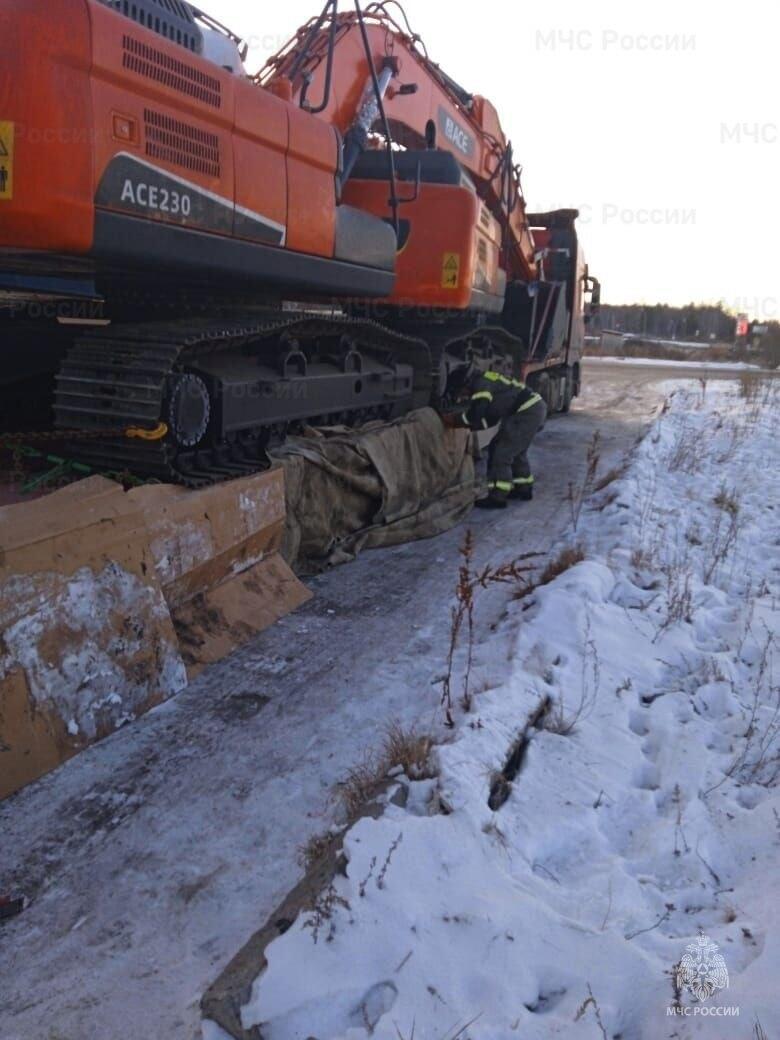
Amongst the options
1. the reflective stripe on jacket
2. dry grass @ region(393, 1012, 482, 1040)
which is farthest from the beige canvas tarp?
dry grass @ region(393, 1012, 482, 1040)

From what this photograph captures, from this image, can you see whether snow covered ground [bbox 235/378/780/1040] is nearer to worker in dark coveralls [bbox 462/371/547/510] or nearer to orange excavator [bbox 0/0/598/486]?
orange excavator [bbox 0/0/598/486]

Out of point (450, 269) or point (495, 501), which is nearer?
point (450, 269)

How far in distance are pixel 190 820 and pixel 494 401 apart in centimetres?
548

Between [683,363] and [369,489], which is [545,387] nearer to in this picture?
[369,489]

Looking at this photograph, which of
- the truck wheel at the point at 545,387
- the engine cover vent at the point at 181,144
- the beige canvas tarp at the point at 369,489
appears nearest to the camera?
the engine cover vent at the point at 181,144

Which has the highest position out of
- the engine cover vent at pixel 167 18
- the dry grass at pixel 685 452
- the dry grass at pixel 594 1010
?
the engine cover vent at pixel 167 18

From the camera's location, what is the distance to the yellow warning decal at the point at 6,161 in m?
3.20

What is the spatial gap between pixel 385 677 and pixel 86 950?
6.39 ft

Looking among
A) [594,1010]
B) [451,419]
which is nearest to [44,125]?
[594,1010]

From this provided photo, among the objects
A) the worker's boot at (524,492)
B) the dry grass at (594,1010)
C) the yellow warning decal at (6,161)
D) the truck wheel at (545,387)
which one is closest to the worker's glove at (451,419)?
the worker's boot at (524,492)

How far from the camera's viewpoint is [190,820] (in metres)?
2.95

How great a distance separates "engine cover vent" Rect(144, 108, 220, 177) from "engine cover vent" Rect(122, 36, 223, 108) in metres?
0.15

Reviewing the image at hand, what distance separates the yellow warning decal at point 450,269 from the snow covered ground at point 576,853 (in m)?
3.05

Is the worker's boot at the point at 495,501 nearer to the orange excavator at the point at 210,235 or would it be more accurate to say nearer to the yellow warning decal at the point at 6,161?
the orange excavator at the point at 210,235
